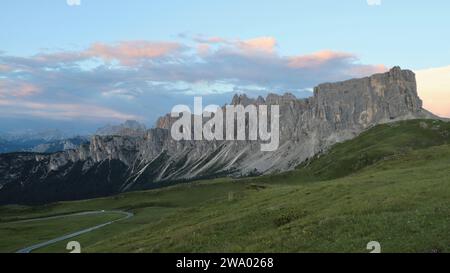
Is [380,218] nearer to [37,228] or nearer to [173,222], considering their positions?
[173,222]

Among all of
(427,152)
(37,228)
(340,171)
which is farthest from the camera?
(340,171)

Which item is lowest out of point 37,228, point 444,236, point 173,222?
point 37,228

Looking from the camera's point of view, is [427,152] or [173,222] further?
[427,152]

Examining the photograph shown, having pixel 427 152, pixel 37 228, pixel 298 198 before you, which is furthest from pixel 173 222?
pixel 37 228

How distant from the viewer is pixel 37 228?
145250 millimetres

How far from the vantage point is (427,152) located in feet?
348

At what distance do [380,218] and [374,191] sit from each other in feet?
58.9
